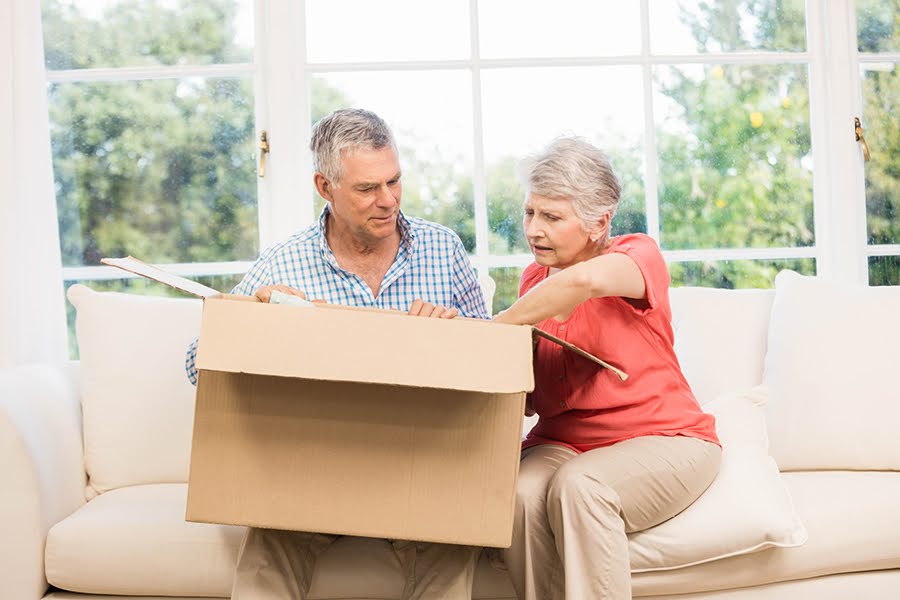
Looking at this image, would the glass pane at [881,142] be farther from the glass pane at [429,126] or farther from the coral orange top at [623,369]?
the coral orange top at [623,369]

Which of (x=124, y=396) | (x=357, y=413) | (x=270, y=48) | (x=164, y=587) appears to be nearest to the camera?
(x=357, y=413)

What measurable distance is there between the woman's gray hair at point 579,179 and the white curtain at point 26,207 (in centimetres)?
149

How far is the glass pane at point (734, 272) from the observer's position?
2963 mm

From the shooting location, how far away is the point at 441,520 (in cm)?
153

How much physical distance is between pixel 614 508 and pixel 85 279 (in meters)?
1.85

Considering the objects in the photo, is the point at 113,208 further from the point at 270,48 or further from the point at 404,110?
the point at 404,110

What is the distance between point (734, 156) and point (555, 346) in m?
1.32

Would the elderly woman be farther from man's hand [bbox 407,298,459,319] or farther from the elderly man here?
the elderly man

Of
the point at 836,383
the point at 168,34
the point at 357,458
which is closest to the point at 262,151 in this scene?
the point at 168,34

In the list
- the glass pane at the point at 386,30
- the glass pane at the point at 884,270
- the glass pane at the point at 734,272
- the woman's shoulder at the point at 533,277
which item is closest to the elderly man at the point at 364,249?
the woman's shoulder at the point at 533,277

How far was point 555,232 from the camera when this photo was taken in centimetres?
193

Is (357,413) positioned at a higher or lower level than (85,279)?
lower

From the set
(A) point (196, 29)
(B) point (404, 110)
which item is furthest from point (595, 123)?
(A) point (196, 29)

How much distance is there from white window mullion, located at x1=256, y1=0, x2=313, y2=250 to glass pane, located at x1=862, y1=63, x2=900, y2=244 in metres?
1.68
